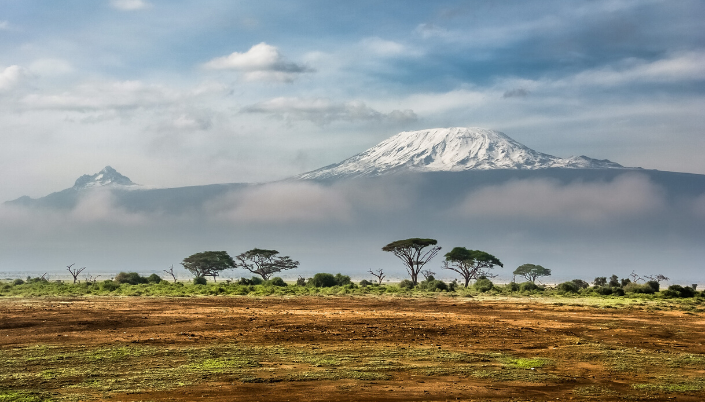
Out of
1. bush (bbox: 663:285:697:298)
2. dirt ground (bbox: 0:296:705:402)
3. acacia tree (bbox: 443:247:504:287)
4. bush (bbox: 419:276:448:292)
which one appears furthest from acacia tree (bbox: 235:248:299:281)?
dirt ground (bbox: 0:296:705:402)

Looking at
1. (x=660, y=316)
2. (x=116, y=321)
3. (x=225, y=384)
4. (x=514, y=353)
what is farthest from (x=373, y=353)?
(x=660, y=316)

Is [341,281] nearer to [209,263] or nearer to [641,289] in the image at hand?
[641,289]

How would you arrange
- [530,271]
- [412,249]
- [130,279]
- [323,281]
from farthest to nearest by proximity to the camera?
Result: [530,271] → [412,249] → [323,281] → [130,279]

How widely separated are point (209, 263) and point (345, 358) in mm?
105409

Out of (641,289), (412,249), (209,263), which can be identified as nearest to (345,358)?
(641,289)

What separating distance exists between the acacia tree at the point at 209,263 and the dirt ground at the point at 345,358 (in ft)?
298

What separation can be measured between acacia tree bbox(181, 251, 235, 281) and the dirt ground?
9078 centimetres

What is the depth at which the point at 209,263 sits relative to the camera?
391ft

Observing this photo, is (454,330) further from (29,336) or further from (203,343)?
(29,336)

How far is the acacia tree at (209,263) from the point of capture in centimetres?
11894

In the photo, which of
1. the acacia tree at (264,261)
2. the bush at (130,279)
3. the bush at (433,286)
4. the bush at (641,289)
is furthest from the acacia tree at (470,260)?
the bush at (130,279)

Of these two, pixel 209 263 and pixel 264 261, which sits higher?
pixel 264 261

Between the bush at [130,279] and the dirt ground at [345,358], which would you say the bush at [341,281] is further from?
the dirt ground at [345,358]

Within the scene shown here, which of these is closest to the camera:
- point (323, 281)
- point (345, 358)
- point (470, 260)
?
point (345, 358)
